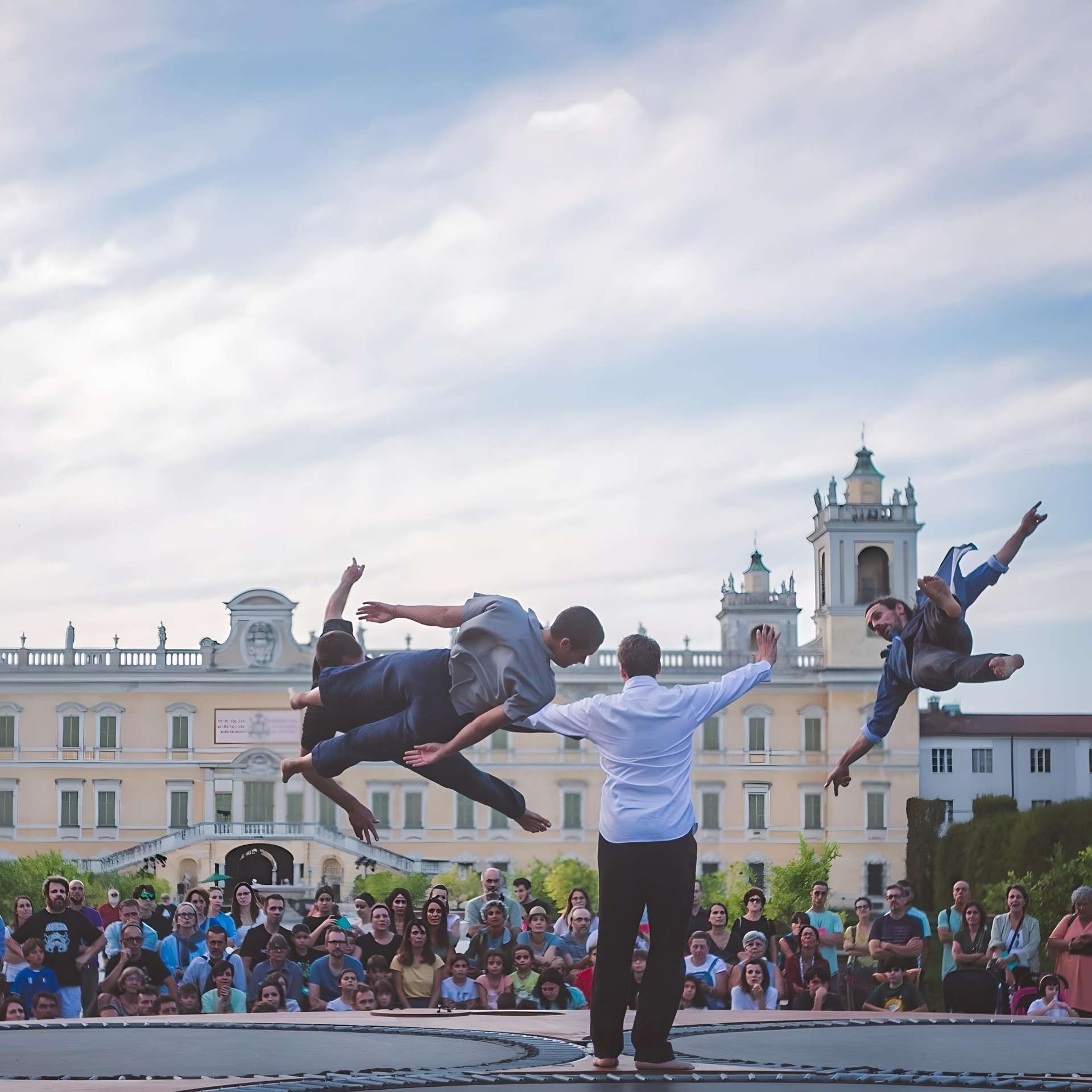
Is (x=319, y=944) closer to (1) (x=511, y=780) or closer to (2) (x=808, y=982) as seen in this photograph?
(2) (x=808, y=982)

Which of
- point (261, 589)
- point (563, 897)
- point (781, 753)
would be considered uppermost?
point (261, 589)

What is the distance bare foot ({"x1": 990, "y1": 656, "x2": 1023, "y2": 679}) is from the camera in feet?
42.1

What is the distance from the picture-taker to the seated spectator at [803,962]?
1366 cm

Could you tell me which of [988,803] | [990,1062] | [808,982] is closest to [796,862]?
[988,803]

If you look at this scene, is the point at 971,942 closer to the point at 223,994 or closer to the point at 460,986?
the point at 460,986

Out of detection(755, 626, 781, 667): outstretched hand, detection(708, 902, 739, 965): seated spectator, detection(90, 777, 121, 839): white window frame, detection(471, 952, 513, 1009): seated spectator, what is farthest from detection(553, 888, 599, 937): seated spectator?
detection(90, 777, 121, 839): white window frame

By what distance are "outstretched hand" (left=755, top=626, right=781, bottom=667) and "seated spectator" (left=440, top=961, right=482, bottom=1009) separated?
4292mm

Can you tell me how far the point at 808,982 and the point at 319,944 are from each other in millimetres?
3730

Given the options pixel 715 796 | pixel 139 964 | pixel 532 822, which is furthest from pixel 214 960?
pixel 715 796

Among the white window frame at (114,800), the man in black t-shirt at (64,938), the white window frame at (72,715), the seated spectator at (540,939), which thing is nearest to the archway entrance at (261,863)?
the white window frame at (114,800)

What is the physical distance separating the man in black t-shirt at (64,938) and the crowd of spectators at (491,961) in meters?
0.01

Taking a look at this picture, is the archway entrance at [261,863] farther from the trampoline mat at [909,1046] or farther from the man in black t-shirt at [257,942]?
the trampoline mat at [909,1046]

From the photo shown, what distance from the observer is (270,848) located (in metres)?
62.8

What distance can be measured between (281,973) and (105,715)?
5589 cm
